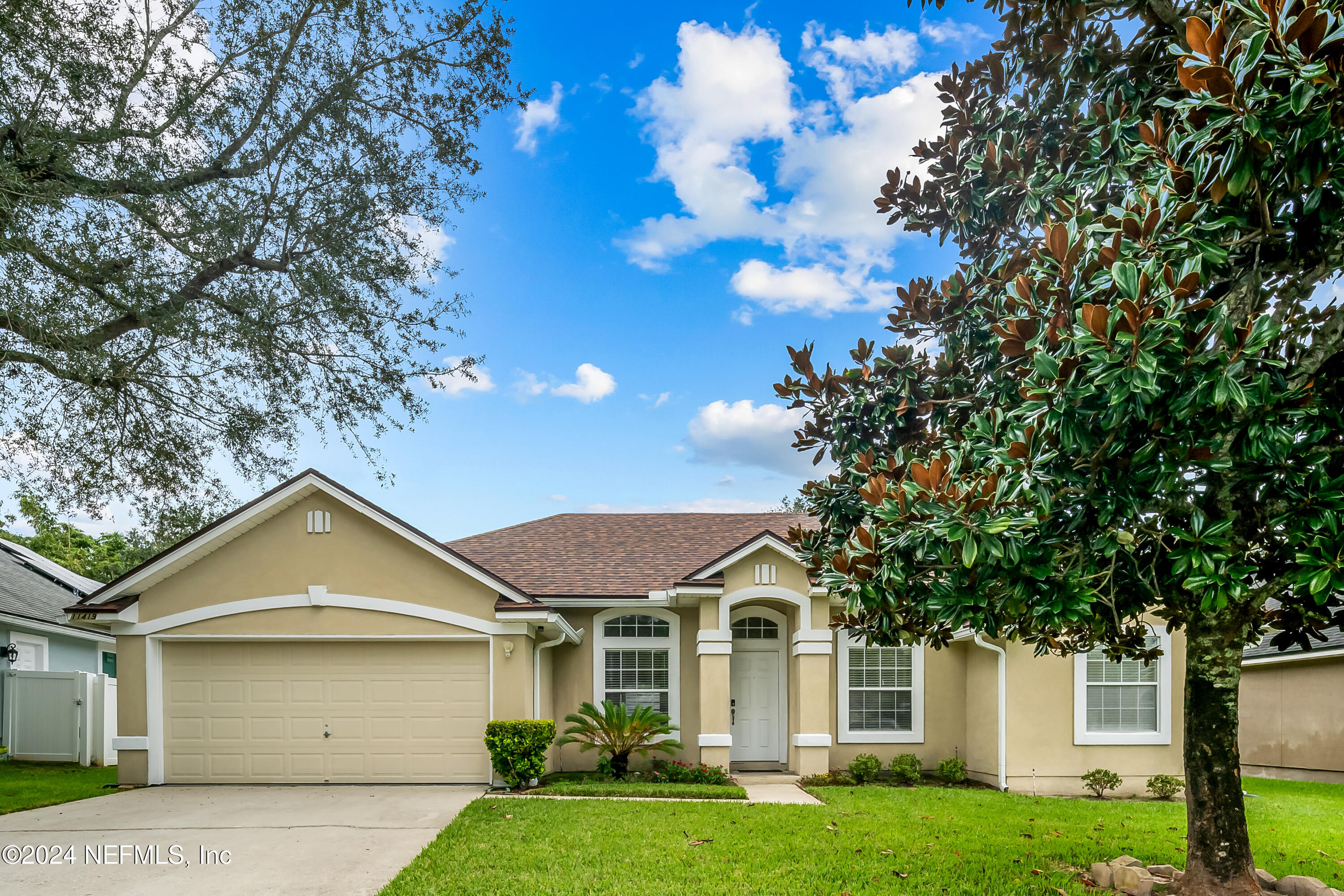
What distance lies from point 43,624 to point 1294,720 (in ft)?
88.7

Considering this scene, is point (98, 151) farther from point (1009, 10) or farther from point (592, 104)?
point (1009, 10)

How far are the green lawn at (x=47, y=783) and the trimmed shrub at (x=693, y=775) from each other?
8.13 m

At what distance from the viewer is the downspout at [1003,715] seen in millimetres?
13055

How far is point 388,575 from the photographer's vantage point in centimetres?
1288

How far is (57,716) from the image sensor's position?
1628 cm

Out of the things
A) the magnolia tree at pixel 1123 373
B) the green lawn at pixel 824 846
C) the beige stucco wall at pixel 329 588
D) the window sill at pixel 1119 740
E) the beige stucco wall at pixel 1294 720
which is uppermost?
the magnolia tree at pixel 1123 373

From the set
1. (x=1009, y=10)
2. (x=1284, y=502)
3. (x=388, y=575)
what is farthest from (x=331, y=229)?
(x=1284, y=502)

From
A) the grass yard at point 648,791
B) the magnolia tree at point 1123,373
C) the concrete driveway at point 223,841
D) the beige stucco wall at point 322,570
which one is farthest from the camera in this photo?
the beige stucco wall at point 322,570

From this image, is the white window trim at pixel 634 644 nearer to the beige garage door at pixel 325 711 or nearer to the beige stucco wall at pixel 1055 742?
the beige garage door at pixel 325 711

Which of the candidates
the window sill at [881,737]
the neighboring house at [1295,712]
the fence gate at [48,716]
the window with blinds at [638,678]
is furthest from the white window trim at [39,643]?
the neighboring house at [1295,712]

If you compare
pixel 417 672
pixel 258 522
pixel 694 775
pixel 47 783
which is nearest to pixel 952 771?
pixel 694 775

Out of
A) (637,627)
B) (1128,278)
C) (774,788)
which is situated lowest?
(774,788)

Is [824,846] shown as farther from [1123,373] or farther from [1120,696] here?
[1120,696]

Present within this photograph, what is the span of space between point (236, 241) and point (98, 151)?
175cm
